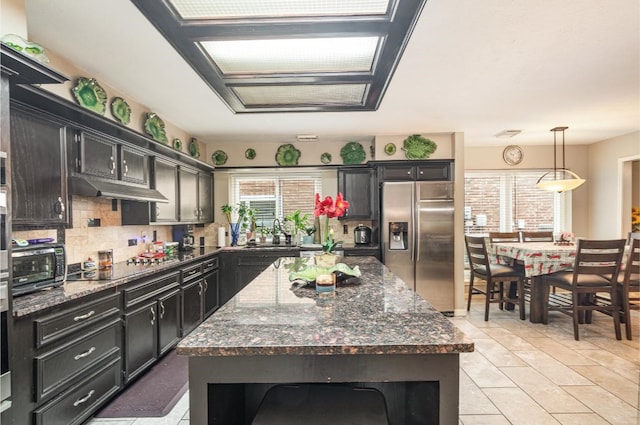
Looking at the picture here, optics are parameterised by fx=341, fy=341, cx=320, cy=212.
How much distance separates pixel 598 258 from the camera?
3.61 meters

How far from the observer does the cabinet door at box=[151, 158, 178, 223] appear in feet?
11.5

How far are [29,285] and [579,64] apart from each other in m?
3.99

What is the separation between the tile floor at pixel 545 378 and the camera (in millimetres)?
2262

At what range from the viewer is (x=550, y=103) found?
11.5 feet

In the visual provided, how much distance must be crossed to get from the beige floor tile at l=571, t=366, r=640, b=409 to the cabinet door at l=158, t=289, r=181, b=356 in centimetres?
363

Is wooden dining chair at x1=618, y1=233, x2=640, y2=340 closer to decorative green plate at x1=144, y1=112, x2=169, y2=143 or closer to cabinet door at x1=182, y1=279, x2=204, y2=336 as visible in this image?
cabinet door at x1=182, y1=279, x2=204, y2=336

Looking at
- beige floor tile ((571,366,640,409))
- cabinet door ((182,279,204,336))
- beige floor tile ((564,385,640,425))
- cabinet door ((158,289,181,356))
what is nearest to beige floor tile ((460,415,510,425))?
beige floor tile ((564,385,640,425))

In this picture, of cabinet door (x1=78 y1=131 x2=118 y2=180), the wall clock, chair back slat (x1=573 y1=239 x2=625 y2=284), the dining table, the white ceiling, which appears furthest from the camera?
the wall clock

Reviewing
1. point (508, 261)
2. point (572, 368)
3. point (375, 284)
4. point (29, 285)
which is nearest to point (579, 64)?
point (375, 284)

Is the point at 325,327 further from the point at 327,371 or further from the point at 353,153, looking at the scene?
the point at 353,153

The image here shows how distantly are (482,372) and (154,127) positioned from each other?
3936mm

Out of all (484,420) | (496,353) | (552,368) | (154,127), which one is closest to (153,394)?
(484,420)

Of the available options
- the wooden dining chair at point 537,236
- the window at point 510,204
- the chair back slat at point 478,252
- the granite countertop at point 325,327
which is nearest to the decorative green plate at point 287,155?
the chair back slat at point 478,252

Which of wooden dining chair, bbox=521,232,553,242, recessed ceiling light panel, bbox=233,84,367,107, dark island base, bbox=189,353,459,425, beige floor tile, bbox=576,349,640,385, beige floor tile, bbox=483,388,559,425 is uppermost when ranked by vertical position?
recessed ceiling light panel, bbox=233,84,367,107
